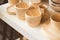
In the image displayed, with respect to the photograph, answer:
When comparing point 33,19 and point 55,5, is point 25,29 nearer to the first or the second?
point 33,19

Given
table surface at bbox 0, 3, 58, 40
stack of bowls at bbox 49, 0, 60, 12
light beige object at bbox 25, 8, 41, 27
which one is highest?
stack of bowls at bbox 49, 0, 60, 12

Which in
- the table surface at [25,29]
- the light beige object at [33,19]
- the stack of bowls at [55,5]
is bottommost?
the table surface at [25,29]

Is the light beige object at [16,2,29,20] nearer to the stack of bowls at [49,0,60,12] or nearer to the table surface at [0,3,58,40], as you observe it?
the table surface at [0,3,58,40]

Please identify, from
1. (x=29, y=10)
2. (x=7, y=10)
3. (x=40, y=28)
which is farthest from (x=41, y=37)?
(x=7, y=10)

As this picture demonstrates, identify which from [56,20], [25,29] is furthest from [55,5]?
[25,29]

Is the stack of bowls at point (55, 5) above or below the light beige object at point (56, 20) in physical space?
above

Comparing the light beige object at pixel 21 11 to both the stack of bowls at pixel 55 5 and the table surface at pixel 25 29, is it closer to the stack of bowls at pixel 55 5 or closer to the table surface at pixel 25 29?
the table surface at pixel 25 29

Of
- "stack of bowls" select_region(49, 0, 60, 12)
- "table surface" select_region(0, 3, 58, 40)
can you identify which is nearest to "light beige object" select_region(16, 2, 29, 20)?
"table surface" select_region(0, 3, 58, 40)

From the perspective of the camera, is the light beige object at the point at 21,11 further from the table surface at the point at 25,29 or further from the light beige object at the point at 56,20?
the light beige object at the point at 56,20

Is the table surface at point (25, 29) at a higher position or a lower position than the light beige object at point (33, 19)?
lower

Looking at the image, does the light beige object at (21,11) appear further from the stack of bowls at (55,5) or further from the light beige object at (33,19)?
the stack of bowls at (55,5)

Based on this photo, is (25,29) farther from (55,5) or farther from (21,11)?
(55,5)

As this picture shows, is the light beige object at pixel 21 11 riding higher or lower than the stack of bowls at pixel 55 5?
lower

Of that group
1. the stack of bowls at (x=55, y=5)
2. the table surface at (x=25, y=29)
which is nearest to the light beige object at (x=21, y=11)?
the table surface at (x=25, y=29)
